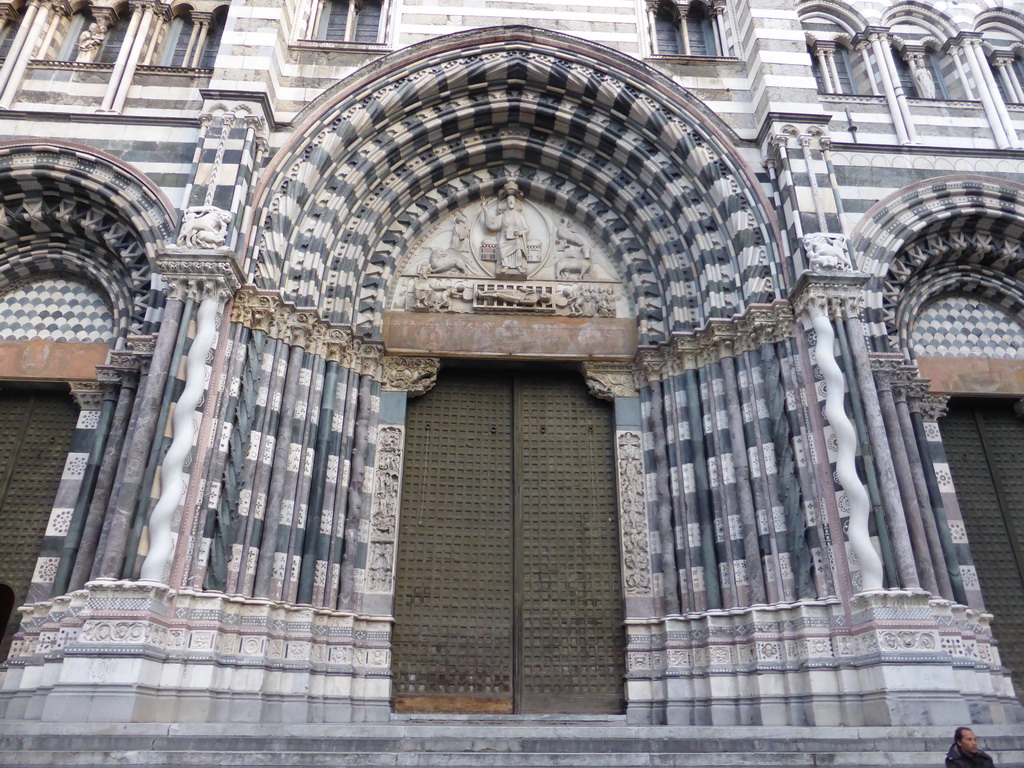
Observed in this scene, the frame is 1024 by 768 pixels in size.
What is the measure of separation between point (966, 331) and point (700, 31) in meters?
6.76

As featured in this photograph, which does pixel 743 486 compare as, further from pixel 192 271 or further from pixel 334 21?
pixel 334 21

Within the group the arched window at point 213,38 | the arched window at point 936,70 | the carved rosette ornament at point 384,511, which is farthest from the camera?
the arched window at point 936,70

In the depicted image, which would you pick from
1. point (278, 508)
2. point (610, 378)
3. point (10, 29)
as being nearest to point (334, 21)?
point (10, 29)

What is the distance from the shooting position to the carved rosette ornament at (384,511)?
9898mm

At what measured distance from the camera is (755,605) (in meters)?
8.72

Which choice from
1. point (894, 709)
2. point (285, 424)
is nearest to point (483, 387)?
point (285, 424)

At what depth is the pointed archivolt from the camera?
10.5 m

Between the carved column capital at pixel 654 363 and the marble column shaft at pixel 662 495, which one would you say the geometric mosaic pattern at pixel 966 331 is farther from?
the marble column shaft at pixel 662 495

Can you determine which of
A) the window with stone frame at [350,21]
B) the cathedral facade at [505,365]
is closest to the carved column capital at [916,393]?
the cathedral facade at [505,365]

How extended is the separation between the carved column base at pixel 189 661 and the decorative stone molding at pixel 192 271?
11.5ft

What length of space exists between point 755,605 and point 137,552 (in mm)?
6958

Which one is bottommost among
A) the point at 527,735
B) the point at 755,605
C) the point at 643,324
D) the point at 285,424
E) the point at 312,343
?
the point at 527,735

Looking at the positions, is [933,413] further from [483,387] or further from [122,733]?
[122,733]

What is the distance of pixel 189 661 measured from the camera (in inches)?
304
